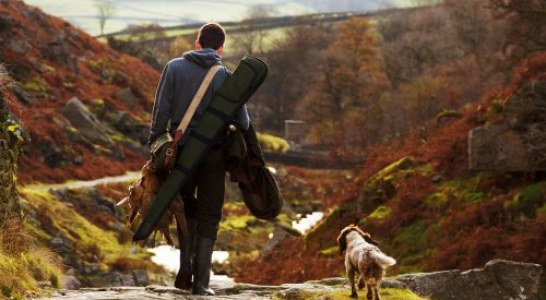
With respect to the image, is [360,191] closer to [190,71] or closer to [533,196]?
[533,196]

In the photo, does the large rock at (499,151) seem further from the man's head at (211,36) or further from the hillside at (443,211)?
the man's head at (211,36)

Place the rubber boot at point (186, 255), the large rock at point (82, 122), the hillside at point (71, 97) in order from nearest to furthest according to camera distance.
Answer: the rubber boot at point (186, 255) → the hillside at point (71, 97) → the large rock at point (82, 122)

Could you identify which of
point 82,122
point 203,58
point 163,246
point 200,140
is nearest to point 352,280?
point 200,140

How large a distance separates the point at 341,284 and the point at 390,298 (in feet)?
7.18

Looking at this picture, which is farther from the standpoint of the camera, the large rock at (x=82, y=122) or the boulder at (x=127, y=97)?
the boulder at (x=127, y=97)

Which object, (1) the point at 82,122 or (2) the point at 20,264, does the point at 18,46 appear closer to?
(1) the point at 82,122

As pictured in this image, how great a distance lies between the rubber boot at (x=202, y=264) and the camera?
8.25 meters

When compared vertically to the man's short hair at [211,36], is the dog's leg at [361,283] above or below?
below

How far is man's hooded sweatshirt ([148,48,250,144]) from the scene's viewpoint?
26.5 feet

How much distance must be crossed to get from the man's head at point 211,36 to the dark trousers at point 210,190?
3.23 feet

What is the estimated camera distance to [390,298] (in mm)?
8688

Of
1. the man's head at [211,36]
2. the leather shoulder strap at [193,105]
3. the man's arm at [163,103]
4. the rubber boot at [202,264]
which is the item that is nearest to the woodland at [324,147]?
the rubber boot at [202,264]

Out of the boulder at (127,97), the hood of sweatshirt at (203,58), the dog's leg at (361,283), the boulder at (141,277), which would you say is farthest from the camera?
the boulder at (127,97)

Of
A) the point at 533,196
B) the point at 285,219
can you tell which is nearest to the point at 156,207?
the point at 533,196
